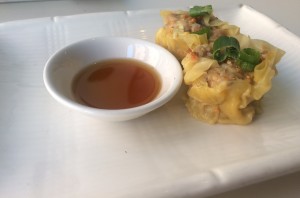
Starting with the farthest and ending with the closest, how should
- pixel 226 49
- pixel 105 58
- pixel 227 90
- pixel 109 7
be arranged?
pixel 109 7 < pixel 105 58 < pixel 226 49 < pixel 227 90

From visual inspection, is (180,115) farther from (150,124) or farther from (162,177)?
(162,177)

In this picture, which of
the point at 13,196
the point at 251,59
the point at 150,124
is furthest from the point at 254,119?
the point at 13,196

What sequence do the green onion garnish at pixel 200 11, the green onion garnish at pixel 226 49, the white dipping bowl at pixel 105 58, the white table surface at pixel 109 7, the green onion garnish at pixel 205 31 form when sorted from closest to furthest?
1. the white dipping bowl at pixel 105 58
2. the green onion garnish at pixel 226 49
3. the green onion garnish at pixel 205 31
4. the green onion garnish at pixel 200 11
5. the white table surface at pixel 109 7

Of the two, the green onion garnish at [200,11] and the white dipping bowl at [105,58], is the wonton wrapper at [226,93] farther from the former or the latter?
the green onion garnish at [200,11]

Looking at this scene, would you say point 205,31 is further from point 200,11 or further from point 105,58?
point 105,58

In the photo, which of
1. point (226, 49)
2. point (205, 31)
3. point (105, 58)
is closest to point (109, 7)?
point (105, 58)

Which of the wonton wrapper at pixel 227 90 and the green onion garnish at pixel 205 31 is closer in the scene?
the wonton wrapper at pixel 227 90

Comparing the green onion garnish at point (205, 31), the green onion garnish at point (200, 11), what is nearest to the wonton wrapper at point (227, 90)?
the green onion garnish at point (205, 31)
